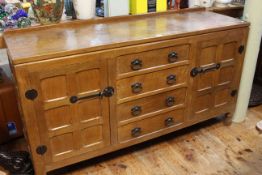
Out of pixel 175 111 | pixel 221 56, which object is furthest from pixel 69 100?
pixel 221 56

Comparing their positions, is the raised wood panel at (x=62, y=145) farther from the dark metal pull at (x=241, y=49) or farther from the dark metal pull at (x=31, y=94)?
the dark metal pull at (x=241, y=49)

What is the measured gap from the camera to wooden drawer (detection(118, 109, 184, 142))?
61.4 inches

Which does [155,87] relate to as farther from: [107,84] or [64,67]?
[64,67]

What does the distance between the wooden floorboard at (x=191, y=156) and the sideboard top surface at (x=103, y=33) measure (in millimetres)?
738

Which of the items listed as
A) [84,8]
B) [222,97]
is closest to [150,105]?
[222,97]

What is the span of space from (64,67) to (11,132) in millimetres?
823

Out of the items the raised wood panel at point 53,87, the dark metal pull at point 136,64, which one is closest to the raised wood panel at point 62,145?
the raised wood panel at point 53,87

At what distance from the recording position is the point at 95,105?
→ 1393mm

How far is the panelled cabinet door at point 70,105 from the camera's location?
1229 mm

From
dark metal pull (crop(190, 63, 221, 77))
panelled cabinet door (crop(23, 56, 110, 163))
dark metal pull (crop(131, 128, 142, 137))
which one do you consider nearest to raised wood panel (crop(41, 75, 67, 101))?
panelled cabinet door (crop(23, 56, 110, 163))

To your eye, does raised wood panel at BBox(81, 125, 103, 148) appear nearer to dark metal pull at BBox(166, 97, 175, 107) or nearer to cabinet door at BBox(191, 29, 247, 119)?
dark metal pull at BBox(166, 97, 175, 107)

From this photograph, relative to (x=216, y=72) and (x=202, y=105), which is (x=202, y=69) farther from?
(x=202, y=105)

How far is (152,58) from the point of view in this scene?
144cm

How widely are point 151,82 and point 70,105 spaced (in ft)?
1.48
